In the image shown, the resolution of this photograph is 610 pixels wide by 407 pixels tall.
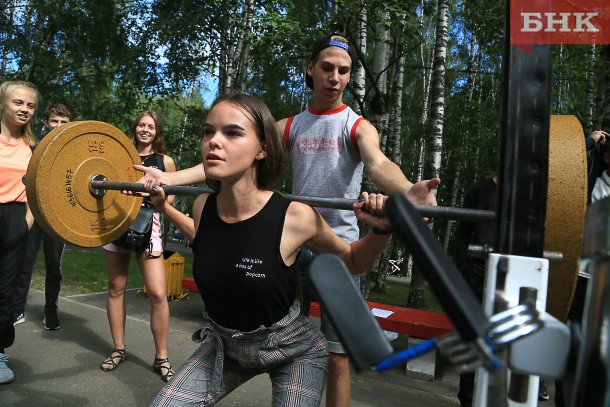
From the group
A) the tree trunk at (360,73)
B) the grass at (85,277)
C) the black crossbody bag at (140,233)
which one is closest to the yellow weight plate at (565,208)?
the black crossbody bag at (140,233)

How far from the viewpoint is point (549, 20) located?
940 millimetres

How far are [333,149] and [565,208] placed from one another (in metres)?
1.62

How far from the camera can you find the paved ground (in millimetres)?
3432

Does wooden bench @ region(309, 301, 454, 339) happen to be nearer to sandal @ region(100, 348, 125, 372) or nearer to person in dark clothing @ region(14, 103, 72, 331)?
sandal @ region(100, 348, 125, 372)

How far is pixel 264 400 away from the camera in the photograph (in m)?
3.58

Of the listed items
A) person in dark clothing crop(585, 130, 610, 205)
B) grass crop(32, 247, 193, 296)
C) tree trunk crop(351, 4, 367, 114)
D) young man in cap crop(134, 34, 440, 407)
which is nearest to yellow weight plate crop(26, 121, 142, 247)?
young man in cap crop(134, 34, 440, 407)

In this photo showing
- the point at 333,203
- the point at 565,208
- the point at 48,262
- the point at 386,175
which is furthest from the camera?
the point at 48,262

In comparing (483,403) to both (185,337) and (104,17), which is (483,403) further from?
(104,17)

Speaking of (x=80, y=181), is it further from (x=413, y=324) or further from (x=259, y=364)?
(x=413, y=324)

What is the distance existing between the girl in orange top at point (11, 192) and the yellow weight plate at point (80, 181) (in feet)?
3.41

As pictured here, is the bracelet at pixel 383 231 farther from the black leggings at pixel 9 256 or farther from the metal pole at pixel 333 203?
the black leggings at pixel 9 256

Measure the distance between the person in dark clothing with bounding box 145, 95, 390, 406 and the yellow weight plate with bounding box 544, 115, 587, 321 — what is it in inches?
29.9

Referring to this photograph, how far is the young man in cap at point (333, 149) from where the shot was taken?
2.56m

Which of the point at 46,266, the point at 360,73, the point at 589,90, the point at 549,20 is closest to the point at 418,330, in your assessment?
the point at 46,266
